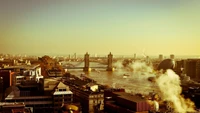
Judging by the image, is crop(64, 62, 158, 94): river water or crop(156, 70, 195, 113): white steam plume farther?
crop(64, 62, 158, 94): river water

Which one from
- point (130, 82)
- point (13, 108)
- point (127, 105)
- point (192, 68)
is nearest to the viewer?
point (13, 108)

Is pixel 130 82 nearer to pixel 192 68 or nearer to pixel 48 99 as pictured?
pixel 192 68

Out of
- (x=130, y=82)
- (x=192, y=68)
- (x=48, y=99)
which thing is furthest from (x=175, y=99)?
(x=192, y=68)

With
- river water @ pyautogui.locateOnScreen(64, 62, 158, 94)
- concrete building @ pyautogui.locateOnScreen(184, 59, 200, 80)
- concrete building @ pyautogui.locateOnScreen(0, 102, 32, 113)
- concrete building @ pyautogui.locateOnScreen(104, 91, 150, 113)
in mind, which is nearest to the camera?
concrete building @ pyautogui.locateOnScreen(104, 91, 150, 113)

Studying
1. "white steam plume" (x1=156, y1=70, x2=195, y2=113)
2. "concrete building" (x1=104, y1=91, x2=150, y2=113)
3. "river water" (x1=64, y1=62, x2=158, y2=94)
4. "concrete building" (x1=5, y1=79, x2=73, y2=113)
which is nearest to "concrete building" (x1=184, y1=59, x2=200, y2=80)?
"river water" (x1=64, y1=62, x2=158, y2=94)

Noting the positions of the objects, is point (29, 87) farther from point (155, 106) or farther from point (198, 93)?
point (198, 93)

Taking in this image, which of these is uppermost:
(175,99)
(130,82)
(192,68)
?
(192,68)

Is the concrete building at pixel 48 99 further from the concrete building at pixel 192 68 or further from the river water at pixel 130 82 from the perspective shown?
the concrete building at pixel 192 68

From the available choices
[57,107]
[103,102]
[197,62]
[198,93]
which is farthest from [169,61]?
[57,107]

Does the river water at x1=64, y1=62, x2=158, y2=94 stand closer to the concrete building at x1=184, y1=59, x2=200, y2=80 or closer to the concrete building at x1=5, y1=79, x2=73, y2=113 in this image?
the concrete building at x1=184, y1=59, x2=200, y2=80

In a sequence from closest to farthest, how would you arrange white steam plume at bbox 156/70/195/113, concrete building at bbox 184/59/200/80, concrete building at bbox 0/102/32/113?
1. concrete building at bbox 0/102/32/113
2. white steam plume at bbox 156/70/195/113
3. concrete building at bbox 184/59/200/80

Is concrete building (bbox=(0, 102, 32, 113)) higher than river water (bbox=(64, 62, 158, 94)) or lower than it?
higher
